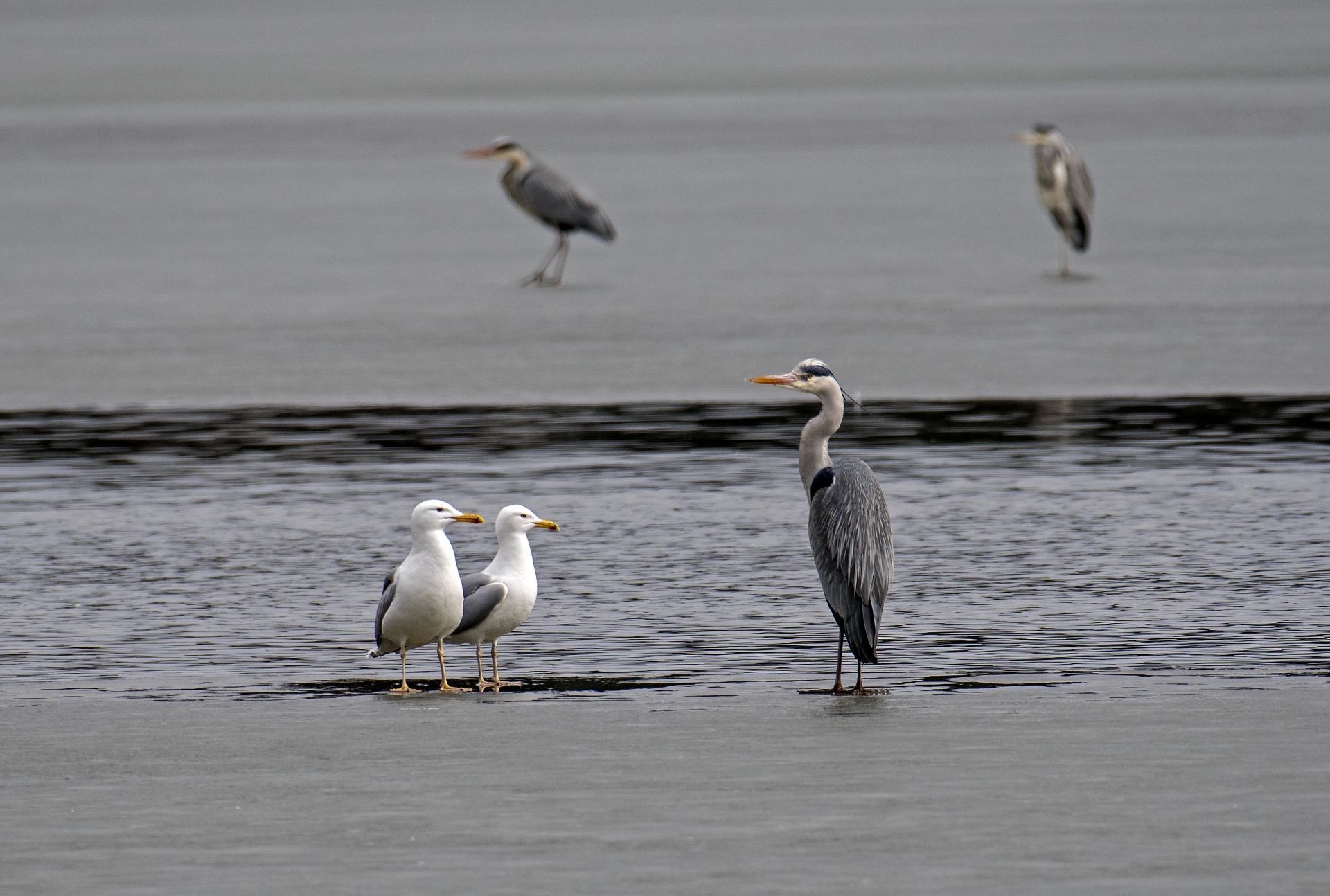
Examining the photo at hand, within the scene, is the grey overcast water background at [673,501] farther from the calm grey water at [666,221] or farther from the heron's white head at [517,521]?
the heron's white head at [517,521]

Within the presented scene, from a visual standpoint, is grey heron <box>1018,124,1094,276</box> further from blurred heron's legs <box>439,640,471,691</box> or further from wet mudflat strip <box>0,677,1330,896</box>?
wet mudflat strip <box>0,677,1330,896</box>

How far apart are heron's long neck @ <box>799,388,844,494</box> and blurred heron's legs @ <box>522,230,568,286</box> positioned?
12888 mm

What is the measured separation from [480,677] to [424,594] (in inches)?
17.1

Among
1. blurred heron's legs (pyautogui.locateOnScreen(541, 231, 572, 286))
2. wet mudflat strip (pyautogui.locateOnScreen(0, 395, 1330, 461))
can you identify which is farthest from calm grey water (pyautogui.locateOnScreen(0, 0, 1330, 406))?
wet mudflat strip (pyautogui.locateOnScreen(0, 395, 1330, 461))

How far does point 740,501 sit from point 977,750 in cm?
532

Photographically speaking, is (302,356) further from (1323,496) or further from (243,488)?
(1323,496)

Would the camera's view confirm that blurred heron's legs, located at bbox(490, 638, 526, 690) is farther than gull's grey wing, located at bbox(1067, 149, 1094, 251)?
No

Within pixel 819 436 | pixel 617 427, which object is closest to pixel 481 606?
pixel 819 436

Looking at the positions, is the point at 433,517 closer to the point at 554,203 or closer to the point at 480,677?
the point at 480,677

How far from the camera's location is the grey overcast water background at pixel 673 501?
5.95 metres

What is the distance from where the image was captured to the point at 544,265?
22.6m

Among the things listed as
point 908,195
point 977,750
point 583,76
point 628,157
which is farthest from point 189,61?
point 977,750

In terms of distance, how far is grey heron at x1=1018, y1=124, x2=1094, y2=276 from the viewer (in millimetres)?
21609

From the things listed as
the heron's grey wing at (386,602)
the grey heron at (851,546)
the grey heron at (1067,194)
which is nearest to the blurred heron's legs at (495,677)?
the heron's grey wing at (386,602)
